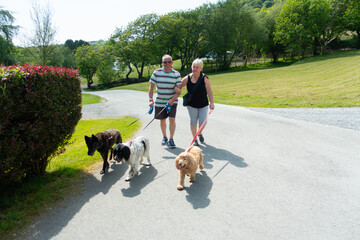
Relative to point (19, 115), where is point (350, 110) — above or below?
below

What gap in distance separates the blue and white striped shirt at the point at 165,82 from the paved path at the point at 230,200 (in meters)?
1.61

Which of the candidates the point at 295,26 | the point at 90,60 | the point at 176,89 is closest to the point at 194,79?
the point at 176,89

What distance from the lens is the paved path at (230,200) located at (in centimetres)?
298

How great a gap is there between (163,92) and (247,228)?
3.94 meters

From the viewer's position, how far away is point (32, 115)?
150 inches

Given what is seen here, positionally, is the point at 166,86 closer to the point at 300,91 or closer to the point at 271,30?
the point at 300,91

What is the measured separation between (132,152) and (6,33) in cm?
3056

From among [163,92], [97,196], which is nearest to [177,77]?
[163,92]

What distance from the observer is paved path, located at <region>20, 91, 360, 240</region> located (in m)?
2.98

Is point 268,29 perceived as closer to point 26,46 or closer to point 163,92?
point 26,46

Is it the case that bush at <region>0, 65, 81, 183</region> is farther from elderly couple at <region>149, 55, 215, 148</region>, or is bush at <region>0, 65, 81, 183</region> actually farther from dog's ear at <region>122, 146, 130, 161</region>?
elderly couple at <region>149, 55, 215, 148</region>

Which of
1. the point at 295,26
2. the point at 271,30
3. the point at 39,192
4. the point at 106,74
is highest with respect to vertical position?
the point at 271,30

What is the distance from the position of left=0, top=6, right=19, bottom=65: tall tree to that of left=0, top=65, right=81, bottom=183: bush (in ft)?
88.6

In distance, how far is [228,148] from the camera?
6000 millimetres
